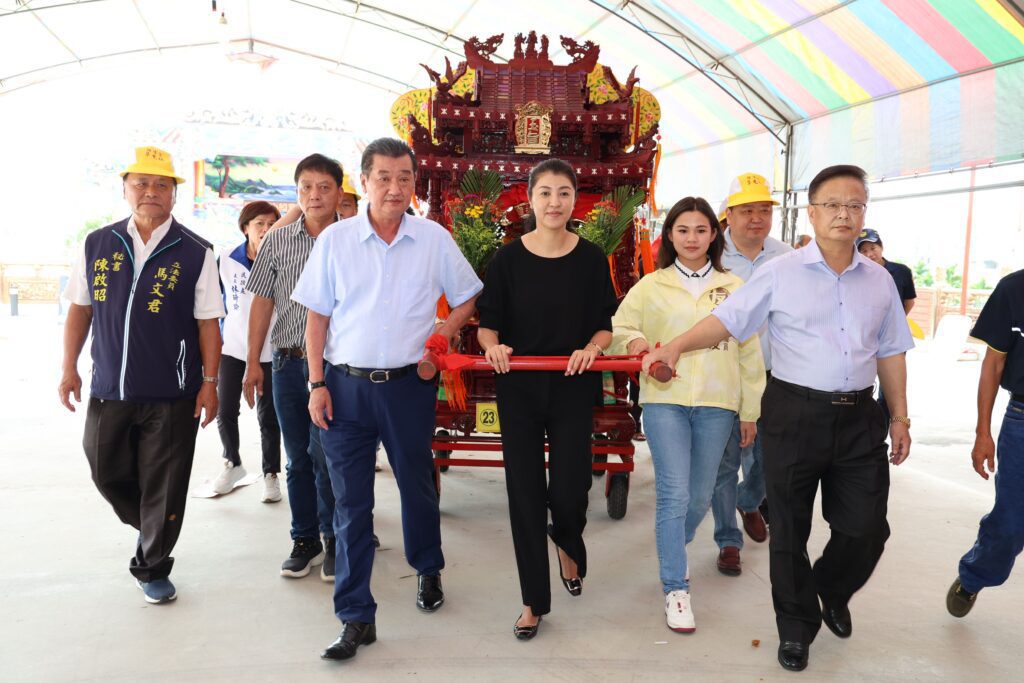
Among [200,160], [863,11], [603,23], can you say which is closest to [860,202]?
[863,11]

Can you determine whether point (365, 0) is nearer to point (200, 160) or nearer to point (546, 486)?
point (200, 160)

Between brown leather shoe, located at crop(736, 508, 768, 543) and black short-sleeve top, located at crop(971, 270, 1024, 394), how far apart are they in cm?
141

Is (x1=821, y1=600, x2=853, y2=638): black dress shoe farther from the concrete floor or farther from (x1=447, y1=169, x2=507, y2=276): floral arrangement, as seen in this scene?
(x1=447, y1=169, x2=507, y2=276): floral arrangement

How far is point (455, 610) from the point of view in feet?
9.61

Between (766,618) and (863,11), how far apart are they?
811cm

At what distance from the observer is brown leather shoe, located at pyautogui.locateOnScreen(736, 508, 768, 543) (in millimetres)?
3758

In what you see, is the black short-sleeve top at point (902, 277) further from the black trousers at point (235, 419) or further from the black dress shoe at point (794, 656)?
the black trousers at point (235, 419)

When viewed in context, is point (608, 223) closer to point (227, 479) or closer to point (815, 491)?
point (815, 491)

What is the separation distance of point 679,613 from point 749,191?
1.88m

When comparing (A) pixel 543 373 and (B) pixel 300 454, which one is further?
(B) pixel 300 454

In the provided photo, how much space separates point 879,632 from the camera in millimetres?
2787

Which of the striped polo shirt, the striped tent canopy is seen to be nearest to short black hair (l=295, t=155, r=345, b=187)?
the striped polo shirt

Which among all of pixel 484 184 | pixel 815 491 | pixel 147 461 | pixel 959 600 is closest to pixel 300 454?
pixel 147 461

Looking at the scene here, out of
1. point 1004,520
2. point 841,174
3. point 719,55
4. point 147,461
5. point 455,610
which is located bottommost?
point 455,610
